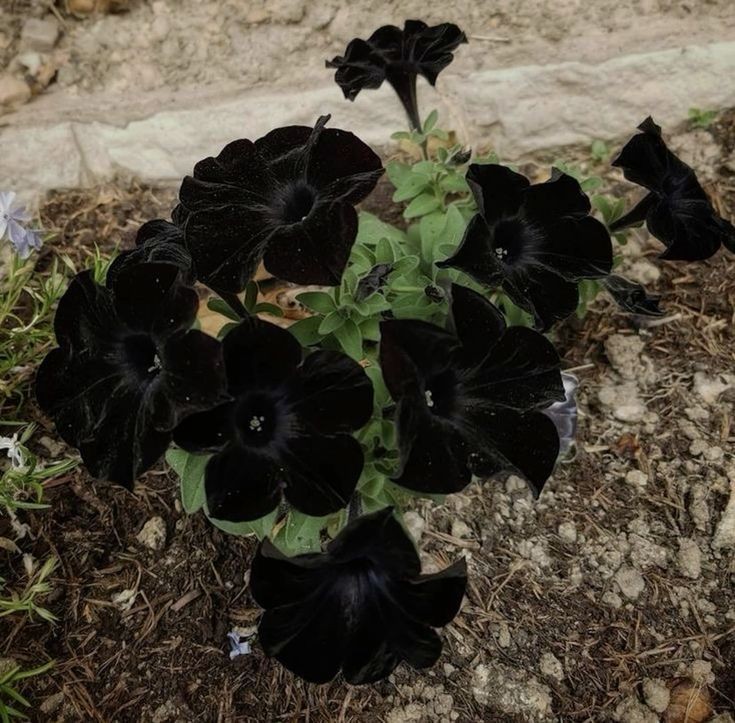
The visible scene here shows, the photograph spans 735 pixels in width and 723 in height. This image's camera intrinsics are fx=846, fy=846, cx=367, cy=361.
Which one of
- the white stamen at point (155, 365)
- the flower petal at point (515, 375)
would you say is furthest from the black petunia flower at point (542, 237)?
the white stamen at point (155, 365)

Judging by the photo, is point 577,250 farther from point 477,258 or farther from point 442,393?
point 442,393

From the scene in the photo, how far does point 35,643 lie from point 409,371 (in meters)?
1.30

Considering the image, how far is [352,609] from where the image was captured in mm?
1461

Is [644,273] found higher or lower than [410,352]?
lower

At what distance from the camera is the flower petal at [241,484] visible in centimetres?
139

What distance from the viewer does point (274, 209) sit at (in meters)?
1.60

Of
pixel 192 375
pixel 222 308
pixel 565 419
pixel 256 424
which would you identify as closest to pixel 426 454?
pixel 256 424

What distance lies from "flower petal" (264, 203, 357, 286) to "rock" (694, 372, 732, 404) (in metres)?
1.39

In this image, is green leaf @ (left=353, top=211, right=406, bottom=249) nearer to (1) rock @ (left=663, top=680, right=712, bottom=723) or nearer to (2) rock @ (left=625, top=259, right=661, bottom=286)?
(2) rock @ (left=625, top=259, right=661, bottom=286)

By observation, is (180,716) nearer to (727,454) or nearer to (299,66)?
(727,454)

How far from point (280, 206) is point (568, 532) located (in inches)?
47.1

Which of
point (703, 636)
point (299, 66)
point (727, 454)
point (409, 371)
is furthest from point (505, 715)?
point (299, 66)

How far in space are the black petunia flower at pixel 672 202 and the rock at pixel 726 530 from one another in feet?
2.38

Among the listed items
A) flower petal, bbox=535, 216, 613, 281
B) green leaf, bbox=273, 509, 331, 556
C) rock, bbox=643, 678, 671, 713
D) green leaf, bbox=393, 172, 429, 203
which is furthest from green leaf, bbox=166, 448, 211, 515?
rock, bbox=643, 678, 671, 713
